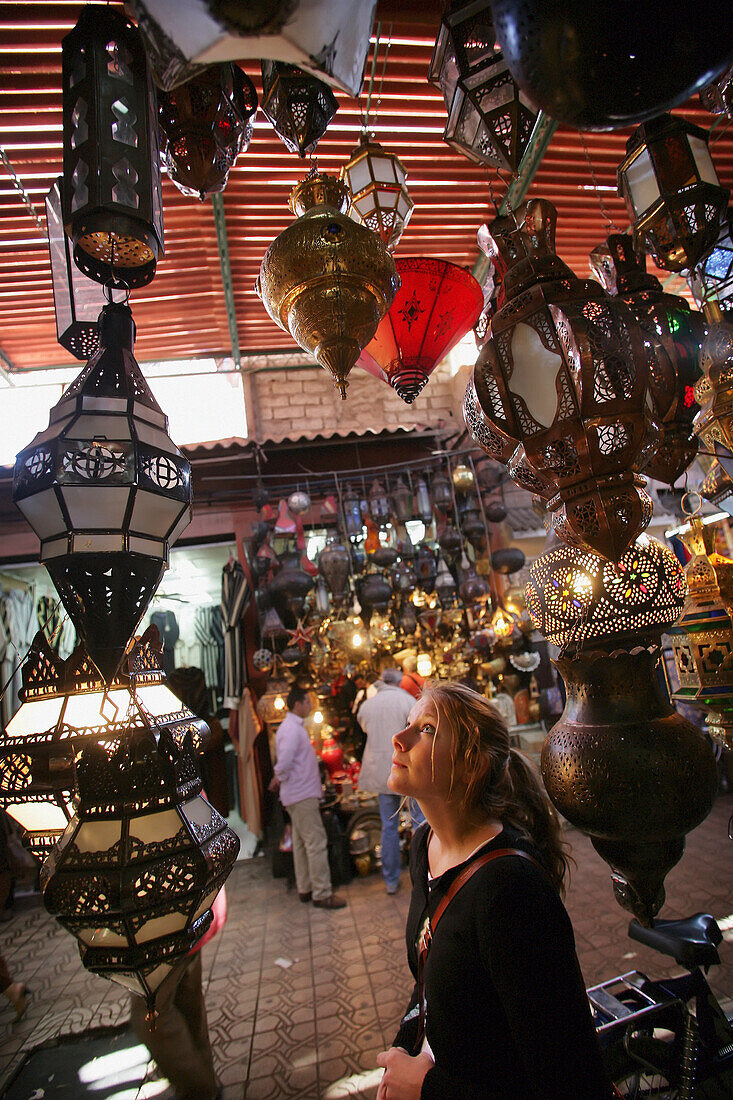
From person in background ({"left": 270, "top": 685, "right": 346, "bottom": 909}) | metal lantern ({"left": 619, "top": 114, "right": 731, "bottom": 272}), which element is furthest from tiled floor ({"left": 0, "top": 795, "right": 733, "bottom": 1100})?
metal lantern ({"left": 619, "top": 114, "right": 731, "bottom": 272})

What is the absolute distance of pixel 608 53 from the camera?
506 mm

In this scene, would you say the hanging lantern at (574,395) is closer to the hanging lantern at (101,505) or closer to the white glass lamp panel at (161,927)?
the hanging lantern at (101,505)

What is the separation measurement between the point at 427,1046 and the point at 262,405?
798 centimetres

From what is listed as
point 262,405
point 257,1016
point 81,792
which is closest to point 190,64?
point 81,792

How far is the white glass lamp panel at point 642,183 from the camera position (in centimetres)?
148

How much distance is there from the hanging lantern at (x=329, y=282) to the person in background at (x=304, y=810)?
4.62 meters

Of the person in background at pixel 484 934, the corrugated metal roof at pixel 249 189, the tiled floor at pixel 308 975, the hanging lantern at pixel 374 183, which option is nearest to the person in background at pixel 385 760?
the tiled floor at pixel 308 975

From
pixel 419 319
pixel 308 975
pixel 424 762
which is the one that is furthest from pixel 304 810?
pixel 419 319

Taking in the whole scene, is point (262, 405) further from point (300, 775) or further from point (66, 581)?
point (66, 581)

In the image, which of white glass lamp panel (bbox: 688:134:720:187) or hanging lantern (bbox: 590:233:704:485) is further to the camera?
white glass lamp panel (bbox: 688:134:720:187)

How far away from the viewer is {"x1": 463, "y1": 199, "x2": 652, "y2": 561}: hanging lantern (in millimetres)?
961

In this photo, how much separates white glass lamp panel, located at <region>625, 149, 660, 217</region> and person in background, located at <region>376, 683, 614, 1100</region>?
60.5 inches

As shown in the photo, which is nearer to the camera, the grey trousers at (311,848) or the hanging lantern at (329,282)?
the hanging lantern at (329,282)

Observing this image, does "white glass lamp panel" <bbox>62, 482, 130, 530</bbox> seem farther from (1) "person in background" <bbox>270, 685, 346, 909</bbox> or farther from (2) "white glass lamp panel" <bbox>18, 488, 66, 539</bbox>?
(1) "person in background" <bbox>270, 685, 346, 909</bbox>
